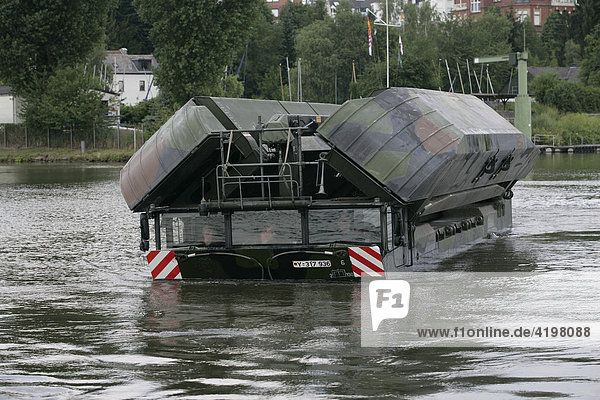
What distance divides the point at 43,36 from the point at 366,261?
64413 millimetres

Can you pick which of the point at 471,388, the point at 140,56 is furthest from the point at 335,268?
the point at 140,56

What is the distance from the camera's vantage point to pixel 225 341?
1150 cm

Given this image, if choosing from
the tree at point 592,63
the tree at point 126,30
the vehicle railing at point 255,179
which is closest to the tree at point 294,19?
the tree at point 126,30

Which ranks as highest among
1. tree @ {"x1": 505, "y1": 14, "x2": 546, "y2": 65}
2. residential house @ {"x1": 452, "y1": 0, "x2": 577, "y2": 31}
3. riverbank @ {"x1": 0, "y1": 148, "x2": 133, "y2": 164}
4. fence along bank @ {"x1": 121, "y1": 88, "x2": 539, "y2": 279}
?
residential house @ {"x1": 452, "y1": 0, "x2": 577, "y2": 31}

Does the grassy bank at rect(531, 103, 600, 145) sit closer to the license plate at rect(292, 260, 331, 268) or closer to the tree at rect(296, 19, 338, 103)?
the tree at rect(296, 19, 338, 103)

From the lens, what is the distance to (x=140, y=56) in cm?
12875

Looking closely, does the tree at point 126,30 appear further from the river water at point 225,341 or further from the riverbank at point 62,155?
the river water at point 225,341

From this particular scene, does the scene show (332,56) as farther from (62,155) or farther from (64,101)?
(62,155)

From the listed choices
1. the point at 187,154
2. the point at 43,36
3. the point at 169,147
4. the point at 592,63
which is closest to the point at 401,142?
the point at 187,154

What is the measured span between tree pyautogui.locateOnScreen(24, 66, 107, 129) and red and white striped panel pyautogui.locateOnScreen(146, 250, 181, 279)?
6154 cm

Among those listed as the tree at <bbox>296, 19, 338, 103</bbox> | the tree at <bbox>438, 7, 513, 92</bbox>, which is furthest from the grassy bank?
the tree at <bbox>296, 19, 338, 103</bbox>

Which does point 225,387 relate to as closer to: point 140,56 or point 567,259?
point 567,259

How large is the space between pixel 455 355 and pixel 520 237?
1268 cm

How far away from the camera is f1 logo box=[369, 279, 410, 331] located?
12988 mm
